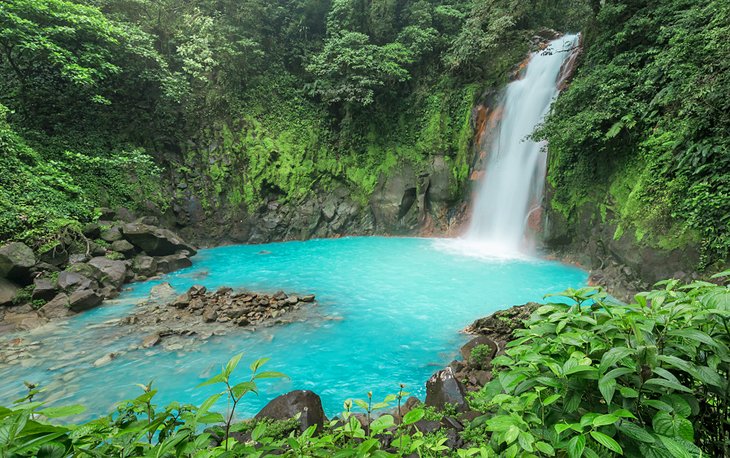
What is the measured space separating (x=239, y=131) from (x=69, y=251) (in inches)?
375

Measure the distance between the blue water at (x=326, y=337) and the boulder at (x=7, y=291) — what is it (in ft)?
5.05

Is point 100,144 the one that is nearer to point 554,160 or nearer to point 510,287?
point 510,287

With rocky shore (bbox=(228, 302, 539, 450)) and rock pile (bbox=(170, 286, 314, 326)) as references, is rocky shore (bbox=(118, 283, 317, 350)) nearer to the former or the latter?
rock pile (bbox=(170, 286, 314, 326))

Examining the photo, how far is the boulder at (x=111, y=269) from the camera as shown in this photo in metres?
8.31

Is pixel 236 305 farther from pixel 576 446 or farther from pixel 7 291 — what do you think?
pixel 576 446

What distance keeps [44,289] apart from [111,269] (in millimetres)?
1567

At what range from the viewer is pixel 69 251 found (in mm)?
8516

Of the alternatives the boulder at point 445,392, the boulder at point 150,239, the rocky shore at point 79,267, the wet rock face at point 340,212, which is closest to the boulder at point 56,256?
the rocky shore at point 79,267

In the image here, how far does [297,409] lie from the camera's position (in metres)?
3.27

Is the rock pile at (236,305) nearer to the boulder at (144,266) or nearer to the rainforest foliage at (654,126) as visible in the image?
the boulder at (144,266)

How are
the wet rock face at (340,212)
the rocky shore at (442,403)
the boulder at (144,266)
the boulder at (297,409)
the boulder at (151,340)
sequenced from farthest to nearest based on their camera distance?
the wet rock face at (340,212), the boulder at (144,266), the boulder at (151,340), the boulder at (297,409), the rocky shore at (442,403)

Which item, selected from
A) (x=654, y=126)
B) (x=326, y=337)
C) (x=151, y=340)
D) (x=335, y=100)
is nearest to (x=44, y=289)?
(x=151, y=340)

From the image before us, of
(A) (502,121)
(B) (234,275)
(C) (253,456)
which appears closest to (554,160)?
(A) (502,121)

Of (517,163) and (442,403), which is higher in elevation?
(517,163)
